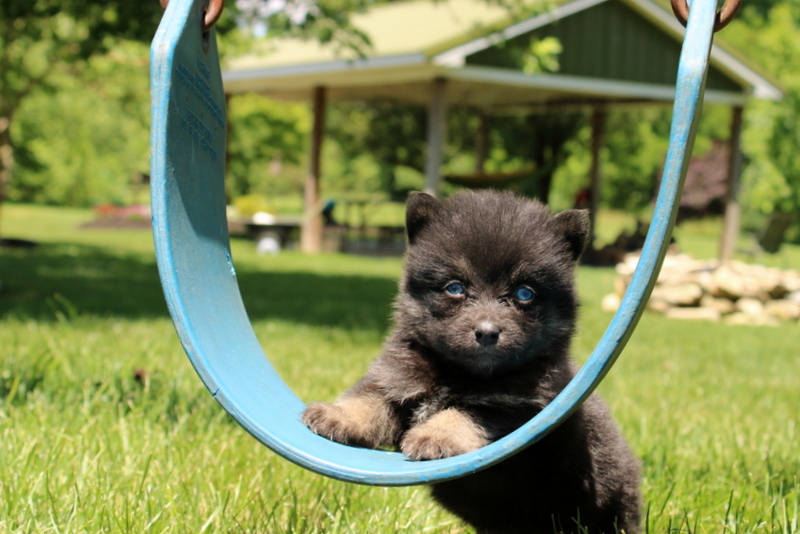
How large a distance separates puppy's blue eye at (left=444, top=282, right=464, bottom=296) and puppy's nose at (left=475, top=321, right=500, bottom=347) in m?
0.21

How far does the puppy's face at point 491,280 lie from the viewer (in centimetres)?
230

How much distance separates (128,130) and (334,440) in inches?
1488

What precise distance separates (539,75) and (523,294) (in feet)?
48.6

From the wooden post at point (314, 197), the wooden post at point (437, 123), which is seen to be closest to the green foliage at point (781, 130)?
the wooden post at point (437, 123)

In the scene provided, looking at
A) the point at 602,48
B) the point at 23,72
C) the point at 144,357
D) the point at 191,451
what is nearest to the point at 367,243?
the point at 602,48

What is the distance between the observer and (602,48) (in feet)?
58.3

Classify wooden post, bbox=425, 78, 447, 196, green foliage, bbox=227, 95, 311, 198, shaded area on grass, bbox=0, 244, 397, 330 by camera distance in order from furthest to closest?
green foliage, bbox=227, 95, 311, 198, wooden post, bbox=425, 78, 447, 196, shaded area on grass, bbox=0, 244, 397, 330

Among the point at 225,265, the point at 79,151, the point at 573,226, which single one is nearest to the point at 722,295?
the point at 573,226

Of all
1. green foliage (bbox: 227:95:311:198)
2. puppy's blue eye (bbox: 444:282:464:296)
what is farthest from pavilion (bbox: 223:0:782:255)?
green foliage (bbox: 227:95:311:198)

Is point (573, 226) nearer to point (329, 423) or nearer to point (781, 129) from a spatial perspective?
point (329, 423)

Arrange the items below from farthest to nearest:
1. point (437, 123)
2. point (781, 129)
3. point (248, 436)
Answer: point (781, 129) < point (437, 123) < point (248, 436)

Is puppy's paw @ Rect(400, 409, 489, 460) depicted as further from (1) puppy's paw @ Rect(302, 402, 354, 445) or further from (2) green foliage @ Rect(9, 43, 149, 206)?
(2) green foliage @ Rect(9, 43, 149, 206)

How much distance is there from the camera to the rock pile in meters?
12.0

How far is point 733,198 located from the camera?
62.6ft
